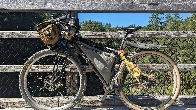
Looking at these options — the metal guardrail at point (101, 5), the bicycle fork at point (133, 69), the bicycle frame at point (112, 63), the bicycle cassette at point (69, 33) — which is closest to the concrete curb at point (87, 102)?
the bicycle frame at point (112, 63)

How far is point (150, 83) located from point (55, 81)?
1.10 m


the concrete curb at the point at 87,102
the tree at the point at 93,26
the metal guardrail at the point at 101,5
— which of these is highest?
the metal guardrail at the point at 101,5

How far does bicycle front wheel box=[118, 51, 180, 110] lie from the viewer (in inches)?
165

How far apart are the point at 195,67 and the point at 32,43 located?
279cm

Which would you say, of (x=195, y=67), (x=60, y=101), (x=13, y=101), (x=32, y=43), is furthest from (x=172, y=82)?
(x=32, y=43)

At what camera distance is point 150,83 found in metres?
4.15

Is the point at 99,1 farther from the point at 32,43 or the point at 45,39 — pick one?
the point at 32,43

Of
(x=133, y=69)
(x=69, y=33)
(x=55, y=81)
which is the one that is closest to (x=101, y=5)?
(x=69, y=33)

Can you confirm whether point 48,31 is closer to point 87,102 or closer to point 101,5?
point 101,5

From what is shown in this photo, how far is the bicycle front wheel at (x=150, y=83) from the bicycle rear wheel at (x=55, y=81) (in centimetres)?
55

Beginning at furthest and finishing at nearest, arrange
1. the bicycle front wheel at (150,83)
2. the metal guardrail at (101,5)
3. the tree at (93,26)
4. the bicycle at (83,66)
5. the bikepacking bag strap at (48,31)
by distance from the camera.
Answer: the tree at (93,26)
the metal guardrail at (101,5)
the bicycle front wheel at (150,83)
the bicycle at (83,66)
the bikepacking bag strap at (48,31)

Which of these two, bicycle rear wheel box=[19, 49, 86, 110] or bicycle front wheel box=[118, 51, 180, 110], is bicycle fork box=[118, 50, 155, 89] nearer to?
bicycle front wheel box=[118, 51, 180, 110]

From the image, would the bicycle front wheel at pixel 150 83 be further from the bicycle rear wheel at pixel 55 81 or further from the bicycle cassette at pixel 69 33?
the bicycle cassette at pixel 69 33

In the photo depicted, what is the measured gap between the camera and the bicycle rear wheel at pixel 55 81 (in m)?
4.18
